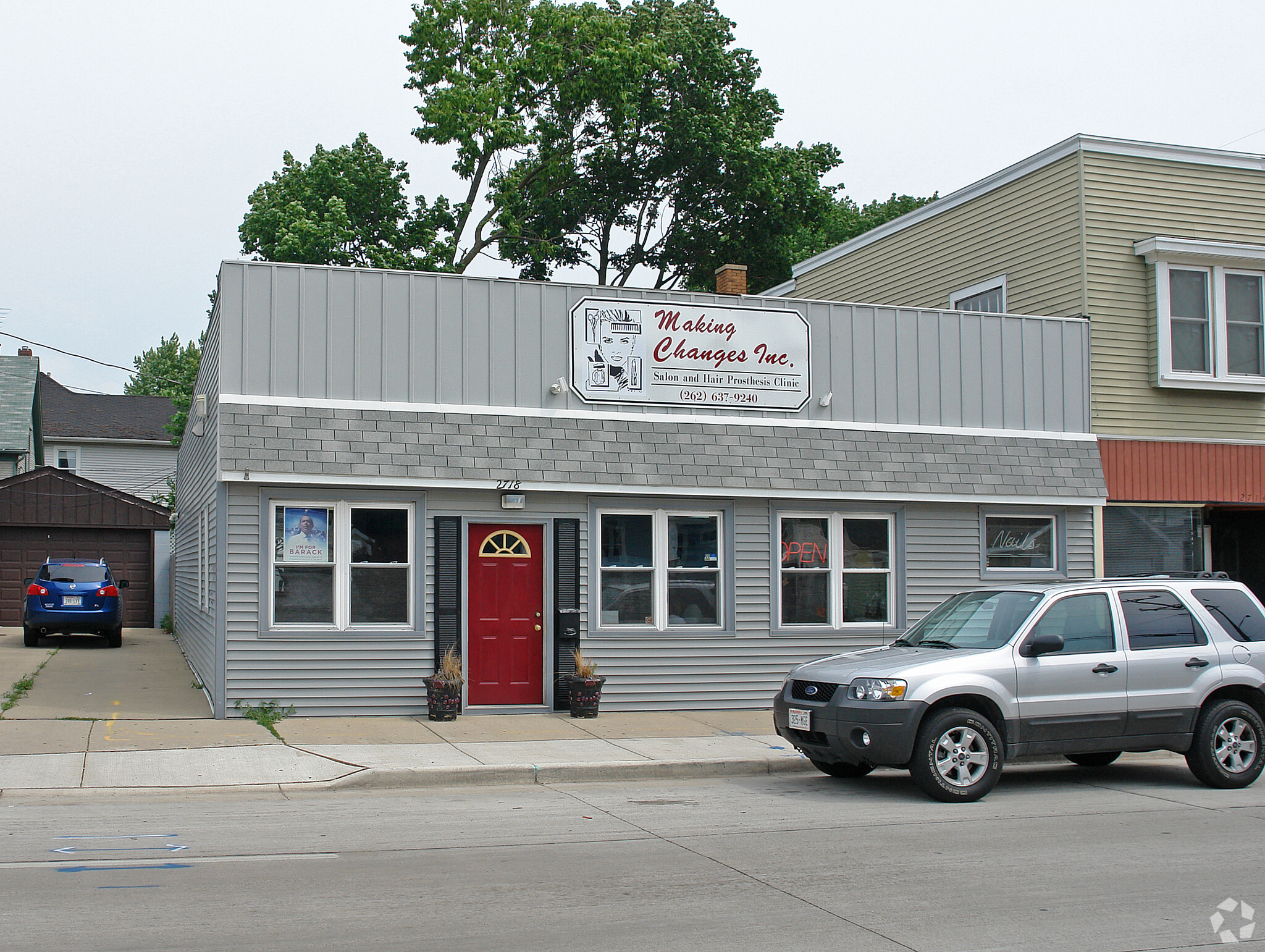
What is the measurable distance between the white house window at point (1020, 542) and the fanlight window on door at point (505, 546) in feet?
20.2

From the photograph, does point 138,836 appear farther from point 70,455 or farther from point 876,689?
point 70,455

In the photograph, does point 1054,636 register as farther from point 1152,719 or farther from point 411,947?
point 411,947

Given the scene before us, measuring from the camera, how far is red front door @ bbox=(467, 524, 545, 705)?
1428 cm

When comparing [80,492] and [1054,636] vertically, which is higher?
[80,492]

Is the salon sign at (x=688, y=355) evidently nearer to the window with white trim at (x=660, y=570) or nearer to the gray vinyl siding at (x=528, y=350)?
the gray vinyl siding at (x=528, y=350)

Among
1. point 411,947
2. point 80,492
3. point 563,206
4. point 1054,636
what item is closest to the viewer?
point 411,947

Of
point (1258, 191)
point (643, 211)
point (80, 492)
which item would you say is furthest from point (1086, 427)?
point (643, 211)

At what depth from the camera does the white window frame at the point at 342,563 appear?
44.3ft

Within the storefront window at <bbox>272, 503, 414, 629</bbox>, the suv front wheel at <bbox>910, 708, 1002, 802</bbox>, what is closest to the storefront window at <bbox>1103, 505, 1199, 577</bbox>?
the suv front wheel at <bbox>910, 708, 1002, 802</bbox>

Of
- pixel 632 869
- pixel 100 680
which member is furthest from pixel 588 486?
pixel 100 680

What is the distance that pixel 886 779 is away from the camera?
11320 mm

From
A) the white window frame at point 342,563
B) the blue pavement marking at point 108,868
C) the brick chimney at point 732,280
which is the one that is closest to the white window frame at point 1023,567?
the brick chimney at point 732,280

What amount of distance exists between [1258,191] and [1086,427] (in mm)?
4894

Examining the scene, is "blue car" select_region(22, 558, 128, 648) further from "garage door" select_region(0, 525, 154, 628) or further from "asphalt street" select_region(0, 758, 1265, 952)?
"asphalt street" select_region(0, 758, 1265, 952)
